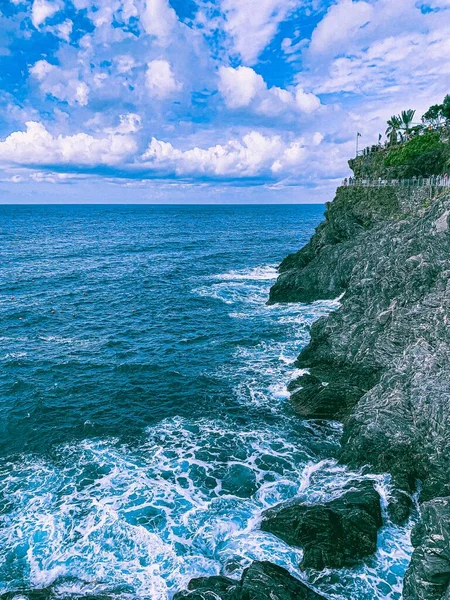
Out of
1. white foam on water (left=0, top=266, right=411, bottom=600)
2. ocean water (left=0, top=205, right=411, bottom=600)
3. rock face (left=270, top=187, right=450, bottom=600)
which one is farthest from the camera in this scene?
rock face (left=270, top=187, right=450, bottom=600)

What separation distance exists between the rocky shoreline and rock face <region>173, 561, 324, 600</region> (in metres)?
0.05

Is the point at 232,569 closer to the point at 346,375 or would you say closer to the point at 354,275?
the point at 346,375

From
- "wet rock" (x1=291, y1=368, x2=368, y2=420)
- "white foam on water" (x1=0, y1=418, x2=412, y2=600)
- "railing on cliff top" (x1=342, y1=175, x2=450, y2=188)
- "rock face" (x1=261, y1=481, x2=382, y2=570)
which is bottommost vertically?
"white foam on water" (x1=0, y1=418, x2=412, y2=600)

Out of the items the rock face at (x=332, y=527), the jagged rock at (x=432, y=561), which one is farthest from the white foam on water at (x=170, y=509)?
the jagged rock at (x=432, y=561)

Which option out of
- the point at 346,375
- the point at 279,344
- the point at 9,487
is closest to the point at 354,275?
the point at 279,344

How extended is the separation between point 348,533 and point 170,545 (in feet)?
30.1

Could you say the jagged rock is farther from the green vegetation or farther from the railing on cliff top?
the green vegetation

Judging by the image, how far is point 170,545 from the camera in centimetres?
2070

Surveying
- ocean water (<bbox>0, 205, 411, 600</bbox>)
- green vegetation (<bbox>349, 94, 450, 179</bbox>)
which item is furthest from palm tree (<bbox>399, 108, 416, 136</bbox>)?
ocean water (<bbox>0, 205, 411, 600</bbox>)

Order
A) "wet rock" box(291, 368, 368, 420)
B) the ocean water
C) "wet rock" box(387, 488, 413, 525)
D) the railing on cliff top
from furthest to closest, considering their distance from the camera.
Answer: the railing on cliff top, "wet rock" box(291, 368, 368, 420), "wet rock" box(387, 488, 413, 525), the ocean water

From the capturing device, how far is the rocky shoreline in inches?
666

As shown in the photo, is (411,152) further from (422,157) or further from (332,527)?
(332,527)

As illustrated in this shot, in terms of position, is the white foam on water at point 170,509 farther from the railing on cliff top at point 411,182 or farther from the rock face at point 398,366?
the railing on cliff top at point 411,182

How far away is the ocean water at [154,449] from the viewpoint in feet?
64.4
